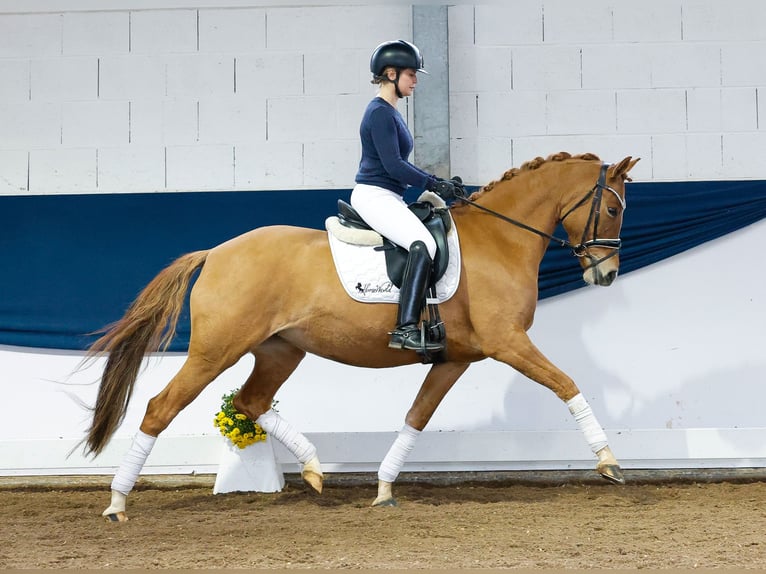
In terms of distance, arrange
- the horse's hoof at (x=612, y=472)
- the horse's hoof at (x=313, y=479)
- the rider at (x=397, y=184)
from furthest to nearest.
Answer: the horse's hoof at (x=313, y=479) < the rider at (x=397, y=184) < the horse's hoof at (x=612, y=472)

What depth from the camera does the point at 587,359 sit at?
620cm

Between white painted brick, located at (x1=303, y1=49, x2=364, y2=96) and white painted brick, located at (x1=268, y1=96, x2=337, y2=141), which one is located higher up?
white painted brick, located at (x1=303, y1=49, x2=364, y2=96)

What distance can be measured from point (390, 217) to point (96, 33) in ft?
10.1

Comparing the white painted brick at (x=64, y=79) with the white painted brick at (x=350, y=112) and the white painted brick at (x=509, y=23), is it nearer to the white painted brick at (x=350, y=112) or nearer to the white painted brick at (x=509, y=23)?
the white painted brick at (x=350, y=112)

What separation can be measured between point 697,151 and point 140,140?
152 inches

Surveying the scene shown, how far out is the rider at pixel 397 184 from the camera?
4586 millimetres

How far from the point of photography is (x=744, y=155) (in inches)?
250

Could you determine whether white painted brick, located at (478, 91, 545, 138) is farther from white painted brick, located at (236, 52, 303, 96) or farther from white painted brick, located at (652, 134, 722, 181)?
white painted brick, located at (236, 52, 303, 96)

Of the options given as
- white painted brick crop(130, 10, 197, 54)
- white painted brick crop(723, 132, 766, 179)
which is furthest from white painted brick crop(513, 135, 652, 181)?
white painted brick crop(130, 10, 197, 54)

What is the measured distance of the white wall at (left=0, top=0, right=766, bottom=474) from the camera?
619 centimetres

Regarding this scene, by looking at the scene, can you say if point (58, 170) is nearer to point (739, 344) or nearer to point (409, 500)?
point (409, 500)

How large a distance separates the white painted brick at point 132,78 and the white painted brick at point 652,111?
320 centimetres

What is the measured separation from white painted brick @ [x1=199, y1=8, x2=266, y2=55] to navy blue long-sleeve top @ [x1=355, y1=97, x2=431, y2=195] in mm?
2011

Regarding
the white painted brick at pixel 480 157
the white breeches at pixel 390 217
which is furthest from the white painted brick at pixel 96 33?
the white breeches at pixel 390 217
